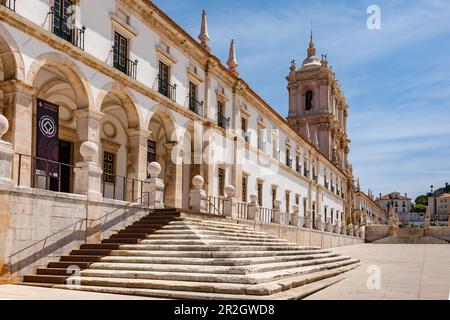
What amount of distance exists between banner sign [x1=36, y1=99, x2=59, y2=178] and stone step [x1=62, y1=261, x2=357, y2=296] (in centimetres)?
455

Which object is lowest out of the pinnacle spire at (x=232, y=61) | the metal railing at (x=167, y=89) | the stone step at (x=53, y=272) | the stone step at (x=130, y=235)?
the stone step at (x=53, y=272)

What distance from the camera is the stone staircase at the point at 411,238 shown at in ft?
145

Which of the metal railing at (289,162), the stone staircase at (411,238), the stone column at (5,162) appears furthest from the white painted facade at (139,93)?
the stone staircase at (411,238)

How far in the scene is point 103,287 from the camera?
9.81 m

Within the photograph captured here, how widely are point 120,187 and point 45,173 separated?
19.5ft

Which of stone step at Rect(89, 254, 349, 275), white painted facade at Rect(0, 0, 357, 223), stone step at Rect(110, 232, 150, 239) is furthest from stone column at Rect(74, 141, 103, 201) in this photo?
stone step at Rect(89, 254, 349, 275)

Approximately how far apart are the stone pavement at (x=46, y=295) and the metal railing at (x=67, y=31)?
7.69 metres

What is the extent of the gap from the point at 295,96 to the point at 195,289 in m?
46.2

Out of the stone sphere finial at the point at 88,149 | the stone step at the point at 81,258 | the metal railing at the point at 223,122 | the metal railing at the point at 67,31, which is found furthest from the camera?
the metal railing at the point at 223,122

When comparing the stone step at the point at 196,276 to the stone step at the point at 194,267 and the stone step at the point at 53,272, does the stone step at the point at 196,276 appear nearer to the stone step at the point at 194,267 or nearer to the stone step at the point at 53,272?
the stone step at the point at 194,267

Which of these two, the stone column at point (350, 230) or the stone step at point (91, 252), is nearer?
the stone step at point (91, 252)

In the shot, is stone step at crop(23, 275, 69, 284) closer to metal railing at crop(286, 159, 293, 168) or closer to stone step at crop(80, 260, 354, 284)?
stone step at crop(80, 260, 354, 284)

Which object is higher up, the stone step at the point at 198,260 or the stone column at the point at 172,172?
the stone column at the point at 172,172

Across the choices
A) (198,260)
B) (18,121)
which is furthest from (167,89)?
(198,260)
